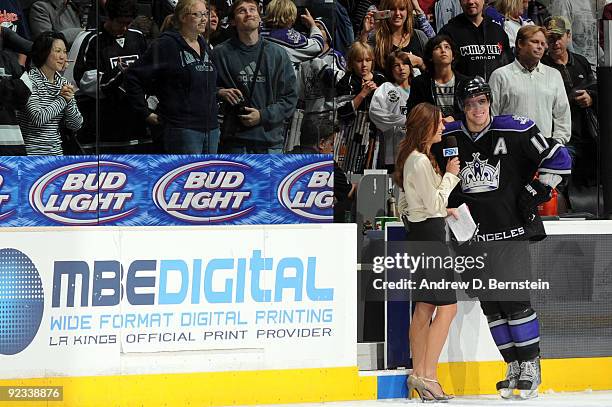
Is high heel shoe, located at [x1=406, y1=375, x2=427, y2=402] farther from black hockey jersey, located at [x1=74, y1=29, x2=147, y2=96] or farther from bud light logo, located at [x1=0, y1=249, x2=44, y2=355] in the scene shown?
black hockey jersey, located at [x1=74, y1=29, x2=147, y2=96]

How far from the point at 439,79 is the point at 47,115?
279 centimetres

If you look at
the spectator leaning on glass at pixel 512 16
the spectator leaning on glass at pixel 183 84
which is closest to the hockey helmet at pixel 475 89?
the spectator leaning on glass at pixel 512 16

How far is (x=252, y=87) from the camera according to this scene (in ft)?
26.2

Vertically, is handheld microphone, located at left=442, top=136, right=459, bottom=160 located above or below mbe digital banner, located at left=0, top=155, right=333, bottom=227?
above

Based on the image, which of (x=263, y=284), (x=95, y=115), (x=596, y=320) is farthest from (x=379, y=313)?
(x=95, y=115)

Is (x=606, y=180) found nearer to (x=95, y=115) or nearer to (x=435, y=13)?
(x=435, y=13)

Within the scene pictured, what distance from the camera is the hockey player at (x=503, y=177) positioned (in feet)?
27.1

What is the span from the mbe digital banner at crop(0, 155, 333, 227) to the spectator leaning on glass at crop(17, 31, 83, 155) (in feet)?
0.39

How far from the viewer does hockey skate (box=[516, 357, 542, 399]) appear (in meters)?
8.03

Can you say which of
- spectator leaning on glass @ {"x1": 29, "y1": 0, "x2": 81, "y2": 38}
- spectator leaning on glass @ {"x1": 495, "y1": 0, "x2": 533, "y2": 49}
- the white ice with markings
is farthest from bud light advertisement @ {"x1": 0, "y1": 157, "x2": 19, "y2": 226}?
spectator leaning on glass @ {"x1": 495, "y1": 0, "x2": 533, "y2": 49}

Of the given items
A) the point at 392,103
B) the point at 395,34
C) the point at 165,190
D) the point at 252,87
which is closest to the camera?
the point at 165,190

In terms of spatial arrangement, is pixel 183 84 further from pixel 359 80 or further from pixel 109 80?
pixel 359 80

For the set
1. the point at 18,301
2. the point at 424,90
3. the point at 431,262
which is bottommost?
the point at 18,301

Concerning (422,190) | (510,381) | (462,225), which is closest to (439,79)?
(462,225)
